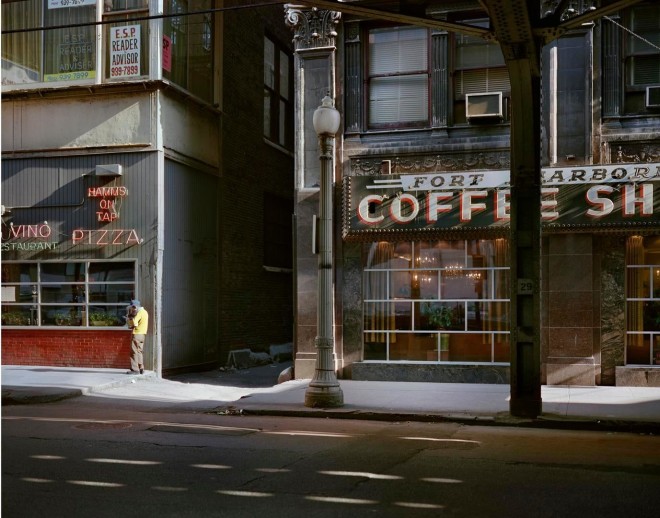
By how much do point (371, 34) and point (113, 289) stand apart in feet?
28.2

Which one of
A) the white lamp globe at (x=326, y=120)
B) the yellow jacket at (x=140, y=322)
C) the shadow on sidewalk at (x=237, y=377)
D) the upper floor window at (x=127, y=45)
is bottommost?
the shadow on sidewalk at (x=237, y=377)

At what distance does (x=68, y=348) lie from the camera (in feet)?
59.9

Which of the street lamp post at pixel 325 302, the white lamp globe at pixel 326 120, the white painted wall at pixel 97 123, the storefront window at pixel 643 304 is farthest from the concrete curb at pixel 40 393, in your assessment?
the storefront window at pixel 643 304

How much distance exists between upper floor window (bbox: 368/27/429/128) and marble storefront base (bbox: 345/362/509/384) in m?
5.27

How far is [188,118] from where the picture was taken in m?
19.4

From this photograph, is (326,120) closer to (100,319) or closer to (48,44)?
(100,319)

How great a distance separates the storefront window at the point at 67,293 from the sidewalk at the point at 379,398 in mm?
1304

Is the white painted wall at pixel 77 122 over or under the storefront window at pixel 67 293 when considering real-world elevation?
over

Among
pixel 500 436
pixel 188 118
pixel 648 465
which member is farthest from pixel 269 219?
pixel 648 465

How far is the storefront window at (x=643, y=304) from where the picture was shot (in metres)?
14.7

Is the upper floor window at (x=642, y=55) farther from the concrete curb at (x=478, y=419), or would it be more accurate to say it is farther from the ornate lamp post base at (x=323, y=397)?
the ornate lamp post base at (x=323, y=397)

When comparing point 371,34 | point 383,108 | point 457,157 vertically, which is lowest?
point 457,157

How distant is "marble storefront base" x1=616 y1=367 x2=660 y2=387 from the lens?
47.5 feet

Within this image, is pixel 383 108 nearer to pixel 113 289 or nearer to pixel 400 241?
pixel 400 241
